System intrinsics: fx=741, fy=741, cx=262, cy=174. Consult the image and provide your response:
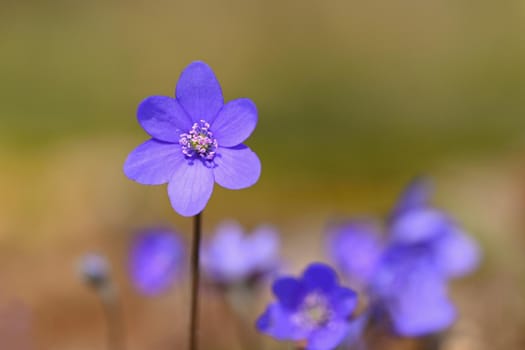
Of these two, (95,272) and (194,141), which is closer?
(194,141)

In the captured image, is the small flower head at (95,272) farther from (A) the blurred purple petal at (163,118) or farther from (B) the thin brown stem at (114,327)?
(A) the blurred purple petal at (163,118)

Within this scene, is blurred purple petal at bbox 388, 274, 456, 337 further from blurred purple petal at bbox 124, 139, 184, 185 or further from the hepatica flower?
blurred purple petal at bbox 124, 139, 184, 185

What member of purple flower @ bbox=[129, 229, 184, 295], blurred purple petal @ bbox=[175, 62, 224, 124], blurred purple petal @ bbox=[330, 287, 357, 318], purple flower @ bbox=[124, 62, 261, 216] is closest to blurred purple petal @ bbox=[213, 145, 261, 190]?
purple flower @ bbox=[124, 62, 261, 216]

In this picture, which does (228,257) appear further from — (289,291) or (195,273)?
(195,273)

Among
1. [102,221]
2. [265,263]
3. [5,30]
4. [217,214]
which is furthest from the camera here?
[5,30]

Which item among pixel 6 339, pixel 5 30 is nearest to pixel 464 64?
pixel 5 30

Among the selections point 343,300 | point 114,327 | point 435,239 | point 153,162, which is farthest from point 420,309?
point 114,327

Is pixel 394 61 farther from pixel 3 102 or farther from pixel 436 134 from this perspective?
pixel 3 102

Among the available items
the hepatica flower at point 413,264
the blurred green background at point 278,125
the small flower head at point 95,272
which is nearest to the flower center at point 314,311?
the hepatica flower at point 413,264
